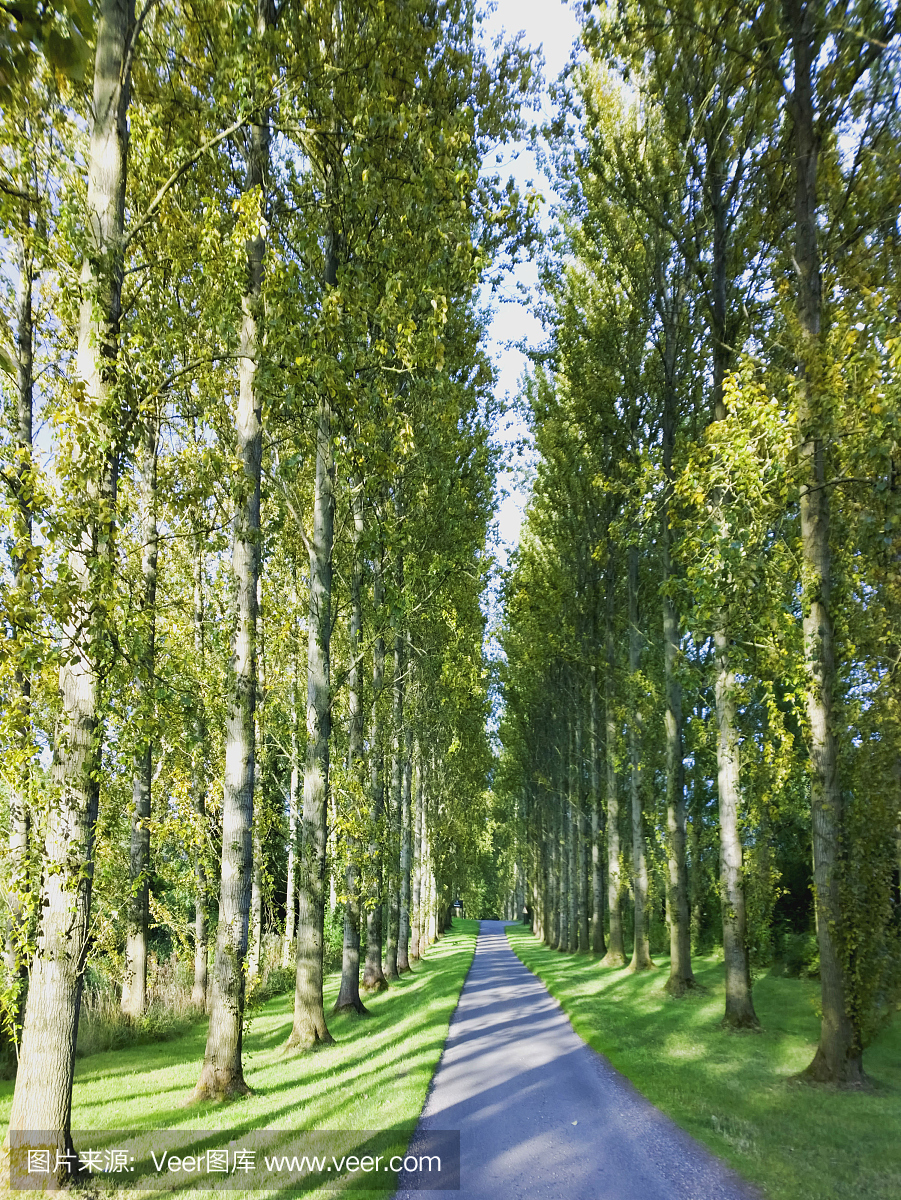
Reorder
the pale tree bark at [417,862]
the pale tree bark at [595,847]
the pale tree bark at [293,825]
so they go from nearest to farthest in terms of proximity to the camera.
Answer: the pale tree bark at [293,825], the pale tree bark at [595,847], the pale tree bark at [417,862]

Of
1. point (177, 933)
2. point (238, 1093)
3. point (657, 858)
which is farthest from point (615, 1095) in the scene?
point (657, 858)

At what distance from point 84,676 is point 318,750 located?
631cm

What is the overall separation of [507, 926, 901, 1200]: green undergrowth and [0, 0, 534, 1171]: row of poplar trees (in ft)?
15.3

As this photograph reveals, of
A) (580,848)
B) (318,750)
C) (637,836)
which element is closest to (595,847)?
(580,848)

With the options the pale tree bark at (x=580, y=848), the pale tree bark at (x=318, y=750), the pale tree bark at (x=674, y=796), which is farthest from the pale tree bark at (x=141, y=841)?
the pale tree bark at (x=580, y=848)

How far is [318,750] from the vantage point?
12188mm

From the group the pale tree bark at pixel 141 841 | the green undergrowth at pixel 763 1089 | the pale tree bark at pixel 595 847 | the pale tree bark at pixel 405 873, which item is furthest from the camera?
the pale tree bark at pixel 595 847

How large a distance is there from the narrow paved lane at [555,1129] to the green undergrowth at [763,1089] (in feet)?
1.12

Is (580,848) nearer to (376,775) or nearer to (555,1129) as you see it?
(376,775)

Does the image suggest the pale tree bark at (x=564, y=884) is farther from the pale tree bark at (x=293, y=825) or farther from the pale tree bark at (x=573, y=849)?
the pale tree bark at (x=293, y=825)

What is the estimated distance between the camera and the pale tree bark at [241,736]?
834 centimetres

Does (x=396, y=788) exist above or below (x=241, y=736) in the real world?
below

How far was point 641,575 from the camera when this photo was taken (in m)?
26.4

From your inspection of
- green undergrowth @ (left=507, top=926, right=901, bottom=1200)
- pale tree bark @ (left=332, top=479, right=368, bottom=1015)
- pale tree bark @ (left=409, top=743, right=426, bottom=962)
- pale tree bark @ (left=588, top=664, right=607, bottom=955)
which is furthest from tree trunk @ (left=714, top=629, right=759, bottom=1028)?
pale tree bark @ (left=409, top=743, right=426, bottom=962)
